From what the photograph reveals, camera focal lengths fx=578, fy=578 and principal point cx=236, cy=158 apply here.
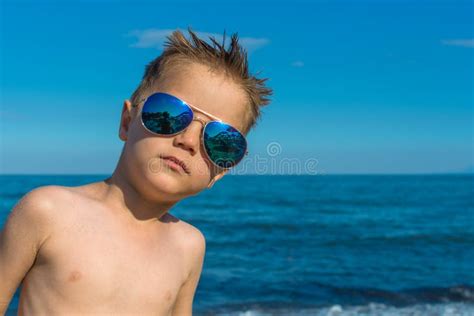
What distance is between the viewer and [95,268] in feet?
6.64

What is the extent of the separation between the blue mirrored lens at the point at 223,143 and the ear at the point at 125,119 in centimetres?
31

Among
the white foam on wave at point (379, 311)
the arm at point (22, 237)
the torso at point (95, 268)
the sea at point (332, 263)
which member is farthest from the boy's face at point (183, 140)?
the white foam on wave at point (379, 311)

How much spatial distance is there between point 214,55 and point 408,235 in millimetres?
16367

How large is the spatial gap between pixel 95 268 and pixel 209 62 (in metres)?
0.84

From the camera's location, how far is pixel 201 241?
8.23 feet

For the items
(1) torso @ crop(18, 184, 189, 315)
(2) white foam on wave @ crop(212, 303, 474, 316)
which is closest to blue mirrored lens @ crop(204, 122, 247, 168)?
(1) torso @ crop(18, 184, 189, 315)

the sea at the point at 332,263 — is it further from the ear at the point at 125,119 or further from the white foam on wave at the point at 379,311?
the ear at the point at 125,119

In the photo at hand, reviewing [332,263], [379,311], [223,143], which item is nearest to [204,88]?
[223,143]

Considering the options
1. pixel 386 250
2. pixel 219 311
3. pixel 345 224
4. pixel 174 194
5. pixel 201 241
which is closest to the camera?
pixel 174 194

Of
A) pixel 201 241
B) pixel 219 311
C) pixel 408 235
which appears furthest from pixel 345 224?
pixel 201 241

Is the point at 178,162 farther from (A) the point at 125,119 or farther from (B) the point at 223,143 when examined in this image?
(A) the point at 125,119

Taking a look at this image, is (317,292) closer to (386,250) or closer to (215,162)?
(386,250)

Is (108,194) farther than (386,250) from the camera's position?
No

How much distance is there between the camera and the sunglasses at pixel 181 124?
203cm
